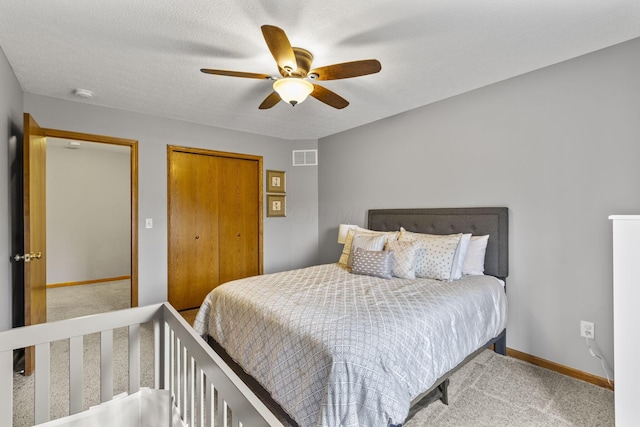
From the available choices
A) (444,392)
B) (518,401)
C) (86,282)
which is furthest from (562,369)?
(86,282)

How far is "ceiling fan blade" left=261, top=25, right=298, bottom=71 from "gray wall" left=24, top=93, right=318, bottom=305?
237 cm

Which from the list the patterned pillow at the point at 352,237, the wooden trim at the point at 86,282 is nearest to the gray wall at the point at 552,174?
the patterned pillow at the point at 352,237

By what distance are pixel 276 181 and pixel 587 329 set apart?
371 cm

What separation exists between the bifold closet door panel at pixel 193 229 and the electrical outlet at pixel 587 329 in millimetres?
3769

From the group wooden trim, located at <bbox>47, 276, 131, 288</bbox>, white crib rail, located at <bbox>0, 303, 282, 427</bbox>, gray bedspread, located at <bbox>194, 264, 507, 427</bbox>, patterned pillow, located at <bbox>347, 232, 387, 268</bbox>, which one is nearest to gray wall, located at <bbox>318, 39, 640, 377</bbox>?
gray bedspread, located at <bbox>194, 264, 507, 427</bbox>

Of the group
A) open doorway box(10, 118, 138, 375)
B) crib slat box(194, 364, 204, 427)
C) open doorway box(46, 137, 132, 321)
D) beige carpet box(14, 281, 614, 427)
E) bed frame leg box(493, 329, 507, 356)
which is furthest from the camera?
open doorway box(46, 137, 132, 321)

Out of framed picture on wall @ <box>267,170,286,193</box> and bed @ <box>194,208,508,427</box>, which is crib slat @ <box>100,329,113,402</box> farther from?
framed picture on wall @ <box>267,170,286,193</box>

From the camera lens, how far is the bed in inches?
53.1

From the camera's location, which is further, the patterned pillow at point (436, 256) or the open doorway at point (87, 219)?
the open doorway at point (87, 219)

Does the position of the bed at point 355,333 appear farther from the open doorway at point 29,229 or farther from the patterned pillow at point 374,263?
the open doorway at point 29,229

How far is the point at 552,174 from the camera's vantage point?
2391 millimetres

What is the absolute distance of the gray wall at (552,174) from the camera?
2.12 m

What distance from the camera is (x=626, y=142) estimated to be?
6.77ft

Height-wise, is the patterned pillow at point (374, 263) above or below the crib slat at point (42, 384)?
above
